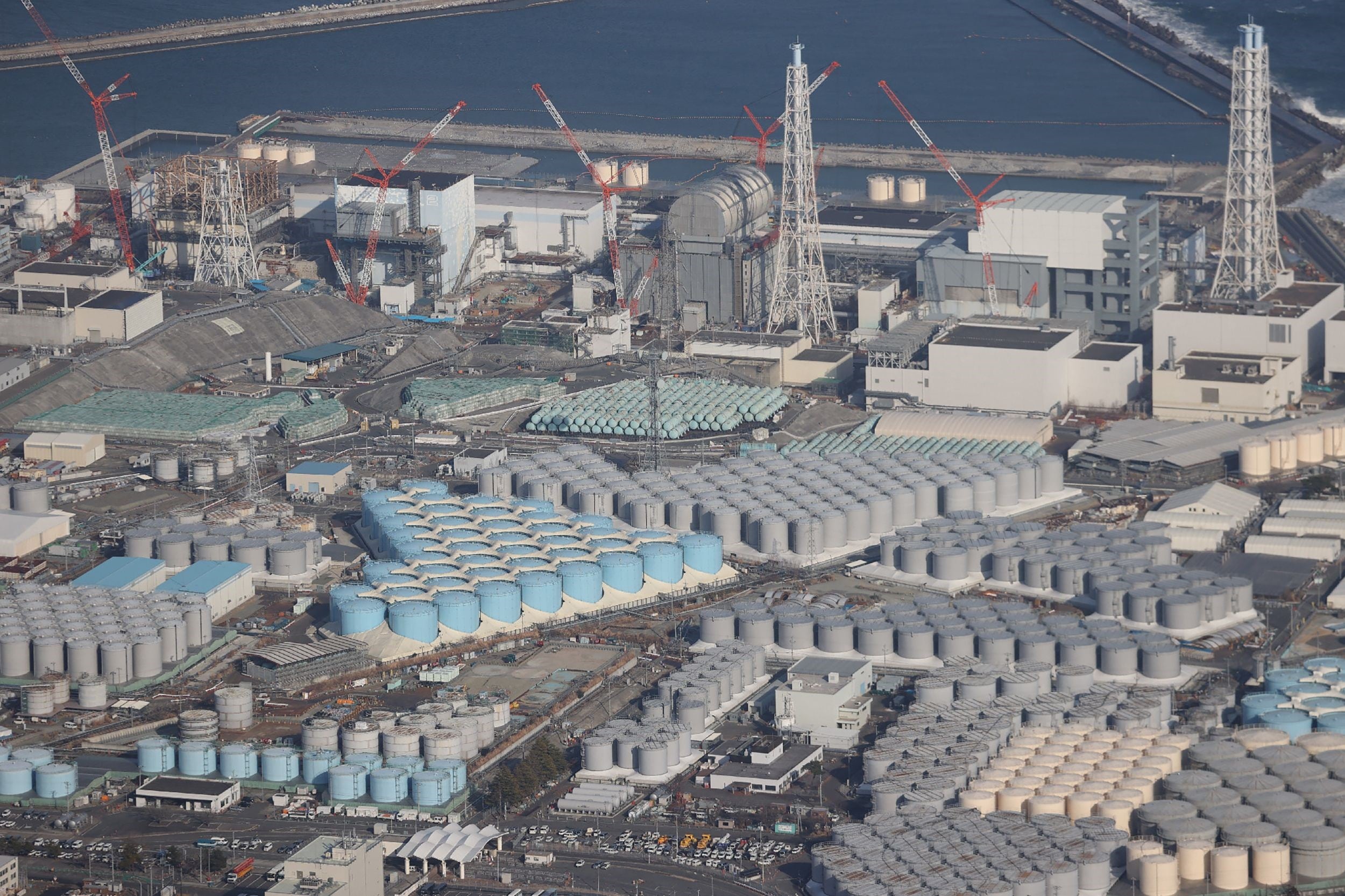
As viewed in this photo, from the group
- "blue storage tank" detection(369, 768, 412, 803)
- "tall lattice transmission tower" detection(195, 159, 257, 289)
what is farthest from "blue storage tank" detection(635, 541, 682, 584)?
"tall lattice transmission tower" detection(195, 159, 257, 289)

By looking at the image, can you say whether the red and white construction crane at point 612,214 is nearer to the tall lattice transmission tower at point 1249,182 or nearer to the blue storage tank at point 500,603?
the tall lattice transmission tower at point 1249,182

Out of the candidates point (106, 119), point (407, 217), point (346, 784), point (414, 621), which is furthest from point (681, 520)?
point (106, 119)

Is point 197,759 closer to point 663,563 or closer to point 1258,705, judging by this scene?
point 663,563

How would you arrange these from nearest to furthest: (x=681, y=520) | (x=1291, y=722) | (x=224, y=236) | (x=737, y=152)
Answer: (x=1291, y=722), (x=681, y=520), (x=224, y=236), (x=737, y=152)

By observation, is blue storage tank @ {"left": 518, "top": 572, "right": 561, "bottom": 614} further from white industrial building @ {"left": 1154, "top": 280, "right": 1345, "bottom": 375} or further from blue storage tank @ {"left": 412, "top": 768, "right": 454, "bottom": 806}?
white industrial building @ {"left": 1154, "top": 280, "right": 1345, "bottom": 375}

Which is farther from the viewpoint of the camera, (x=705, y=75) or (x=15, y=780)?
(x=705, y=75)

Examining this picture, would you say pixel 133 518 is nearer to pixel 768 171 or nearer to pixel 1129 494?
pixel 1129 494

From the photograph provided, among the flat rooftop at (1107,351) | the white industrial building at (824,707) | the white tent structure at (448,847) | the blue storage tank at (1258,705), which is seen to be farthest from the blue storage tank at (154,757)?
the flat rooftop at (1107,351)

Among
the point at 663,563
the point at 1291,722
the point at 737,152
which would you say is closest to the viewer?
the point at 1291,722
